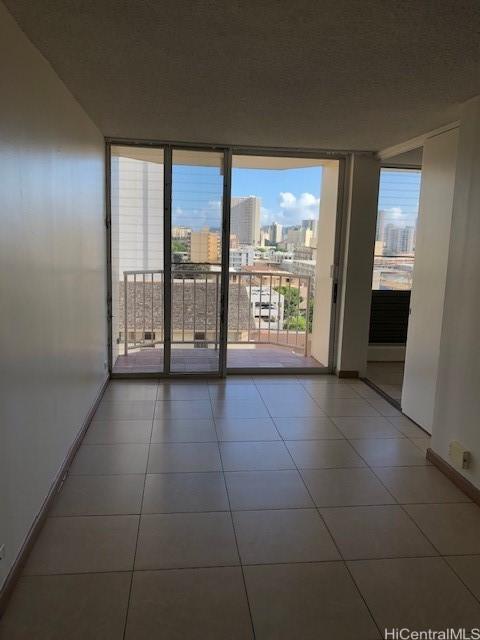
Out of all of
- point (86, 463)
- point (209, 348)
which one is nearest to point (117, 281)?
point (209, 348)

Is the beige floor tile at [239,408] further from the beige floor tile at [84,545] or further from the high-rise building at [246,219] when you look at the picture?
the high-rise building at [246,219]

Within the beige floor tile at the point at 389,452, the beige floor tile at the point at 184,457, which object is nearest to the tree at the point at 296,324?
the beige floor tile at the point at 389,452

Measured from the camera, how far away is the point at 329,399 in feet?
14.6

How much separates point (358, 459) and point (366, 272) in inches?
92.8

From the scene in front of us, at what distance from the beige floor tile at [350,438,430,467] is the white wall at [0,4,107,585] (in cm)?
200

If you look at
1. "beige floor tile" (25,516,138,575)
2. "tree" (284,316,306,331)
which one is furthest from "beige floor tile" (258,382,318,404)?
"beige floor tile" (25,516,138,575)

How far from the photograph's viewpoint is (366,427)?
3814mm

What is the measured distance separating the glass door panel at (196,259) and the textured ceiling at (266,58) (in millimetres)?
1037

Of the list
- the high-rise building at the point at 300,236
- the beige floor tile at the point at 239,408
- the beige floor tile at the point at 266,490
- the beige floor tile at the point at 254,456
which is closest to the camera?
the beige floor tile at the point at 266,490

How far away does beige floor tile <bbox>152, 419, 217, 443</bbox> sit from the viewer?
11.3ft

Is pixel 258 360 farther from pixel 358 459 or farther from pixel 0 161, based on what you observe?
pixel 0 161

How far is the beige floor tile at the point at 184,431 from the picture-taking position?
3445 millimetres

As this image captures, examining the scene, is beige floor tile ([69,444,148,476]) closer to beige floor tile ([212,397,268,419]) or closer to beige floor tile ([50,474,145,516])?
beige floor tile ([50,474,145,516])

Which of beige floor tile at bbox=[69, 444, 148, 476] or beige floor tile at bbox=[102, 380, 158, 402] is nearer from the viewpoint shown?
beige floor tile at bbox=[69, 444, 148, 476]
